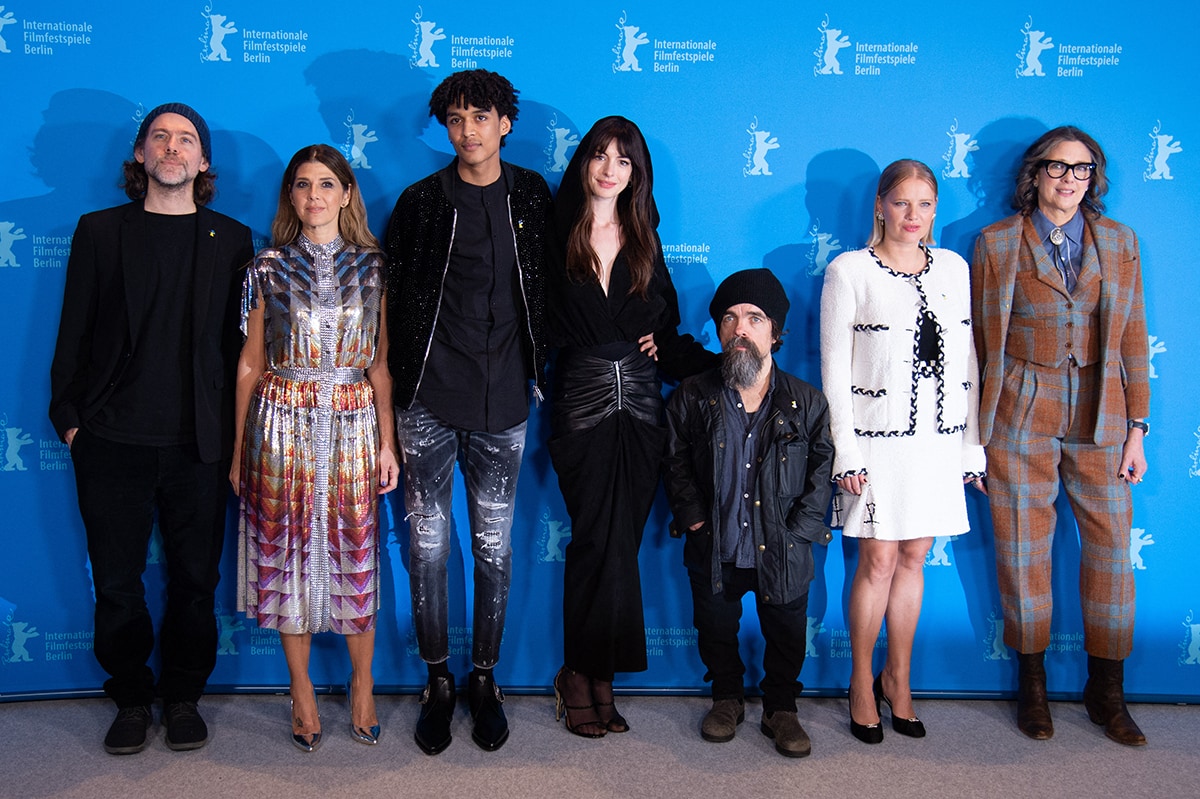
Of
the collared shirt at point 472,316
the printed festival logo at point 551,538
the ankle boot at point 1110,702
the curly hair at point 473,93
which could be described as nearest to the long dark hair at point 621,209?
the collared shirt at point 472,316

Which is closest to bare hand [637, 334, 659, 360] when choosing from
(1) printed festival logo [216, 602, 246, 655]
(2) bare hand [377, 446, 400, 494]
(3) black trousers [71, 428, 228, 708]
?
(2) bare hand [377, 446, 400, 494]

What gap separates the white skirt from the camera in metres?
3.06

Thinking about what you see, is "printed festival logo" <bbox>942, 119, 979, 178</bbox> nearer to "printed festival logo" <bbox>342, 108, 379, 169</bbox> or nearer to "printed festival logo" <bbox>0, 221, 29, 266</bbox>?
"printed festival logo" <bbox>342, 108, 379, 169</bbox>

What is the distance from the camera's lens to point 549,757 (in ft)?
9.95

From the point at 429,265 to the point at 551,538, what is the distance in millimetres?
1212

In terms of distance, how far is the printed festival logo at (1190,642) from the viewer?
3.52m

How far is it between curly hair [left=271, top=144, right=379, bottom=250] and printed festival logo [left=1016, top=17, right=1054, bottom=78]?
2.54 metres

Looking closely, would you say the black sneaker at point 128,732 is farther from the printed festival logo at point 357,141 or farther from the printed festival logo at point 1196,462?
the printed festival logo at point 1196,462

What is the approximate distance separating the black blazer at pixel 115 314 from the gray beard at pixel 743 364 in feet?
5.70

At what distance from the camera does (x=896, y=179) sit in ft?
10.1

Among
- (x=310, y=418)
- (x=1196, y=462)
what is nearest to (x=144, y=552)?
(x=310, y=418)

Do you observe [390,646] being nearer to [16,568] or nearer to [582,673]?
[582,673]

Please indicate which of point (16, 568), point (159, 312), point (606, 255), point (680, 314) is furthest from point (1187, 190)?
point (16, 568)

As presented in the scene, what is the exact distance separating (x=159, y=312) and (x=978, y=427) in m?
2.96
